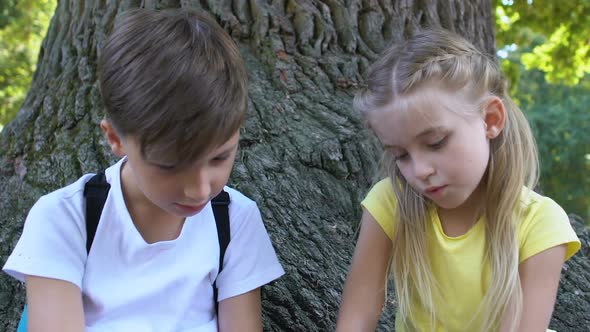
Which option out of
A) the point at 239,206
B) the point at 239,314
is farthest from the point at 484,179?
the point at 239,314

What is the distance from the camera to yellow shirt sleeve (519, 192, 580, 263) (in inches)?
88.0

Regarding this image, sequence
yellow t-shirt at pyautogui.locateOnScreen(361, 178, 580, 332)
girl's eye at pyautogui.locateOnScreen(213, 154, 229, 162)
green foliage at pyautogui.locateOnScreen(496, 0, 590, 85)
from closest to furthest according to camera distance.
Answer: girl's eye at pyautogui.locateOnScreen(213, 154, 229, 162), yellow t-shirt at pyautogui.locateOnScreen(361, 178, 580, 332), green foliage at pyautogui.locateOnScreen(496, 0, 590, 85)

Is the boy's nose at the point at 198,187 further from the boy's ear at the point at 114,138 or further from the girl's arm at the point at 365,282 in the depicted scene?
the girl's arm at the point at 365,282

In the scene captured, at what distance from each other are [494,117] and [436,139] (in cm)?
26

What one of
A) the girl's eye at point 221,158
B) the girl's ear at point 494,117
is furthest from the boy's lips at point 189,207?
the girl's ear at point 494,117

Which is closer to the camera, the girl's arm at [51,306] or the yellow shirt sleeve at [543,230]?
the girl's arm at [51,306]

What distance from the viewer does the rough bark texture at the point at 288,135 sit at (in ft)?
9.84

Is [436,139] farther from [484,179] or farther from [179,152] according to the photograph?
[179,152]

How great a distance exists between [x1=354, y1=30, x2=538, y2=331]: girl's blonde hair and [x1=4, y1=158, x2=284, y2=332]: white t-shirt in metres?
0.46

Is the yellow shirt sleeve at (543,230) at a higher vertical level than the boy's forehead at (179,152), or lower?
lower

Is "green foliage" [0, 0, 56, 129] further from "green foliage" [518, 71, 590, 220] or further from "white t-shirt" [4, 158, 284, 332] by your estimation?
"green foliage" [518, 71, 590, 220]

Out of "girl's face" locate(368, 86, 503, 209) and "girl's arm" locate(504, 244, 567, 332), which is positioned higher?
"girl's face" locate(368, 86, 503, 209)

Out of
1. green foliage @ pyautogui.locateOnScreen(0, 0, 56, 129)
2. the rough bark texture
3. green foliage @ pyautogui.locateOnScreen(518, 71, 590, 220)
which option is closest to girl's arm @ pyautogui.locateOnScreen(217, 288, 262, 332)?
the rough bark texture

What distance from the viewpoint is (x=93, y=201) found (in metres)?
2.24
